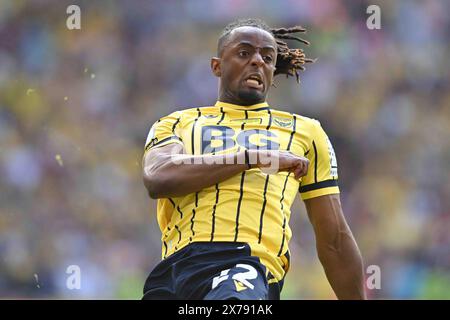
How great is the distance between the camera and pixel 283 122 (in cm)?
406

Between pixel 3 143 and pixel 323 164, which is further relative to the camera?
pixel 3 143

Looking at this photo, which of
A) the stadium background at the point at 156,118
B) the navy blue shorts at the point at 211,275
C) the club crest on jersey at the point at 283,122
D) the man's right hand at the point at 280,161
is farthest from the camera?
the stadium background at the point at 156,118

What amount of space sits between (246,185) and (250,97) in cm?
54

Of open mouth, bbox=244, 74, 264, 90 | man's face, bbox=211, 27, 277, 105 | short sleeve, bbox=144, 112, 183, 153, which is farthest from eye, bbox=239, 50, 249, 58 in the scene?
short sleeve, bbox=144, 112, 183, 153

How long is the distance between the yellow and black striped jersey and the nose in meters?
0.21

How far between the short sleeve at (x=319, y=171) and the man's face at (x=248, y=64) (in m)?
0.32

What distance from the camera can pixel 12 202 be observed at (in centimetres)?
900

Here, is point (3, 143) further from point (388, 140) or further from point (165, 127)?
point (165, 127)

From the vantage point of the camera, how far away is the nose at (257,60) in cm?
405

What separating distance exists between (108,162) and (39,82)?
134cm

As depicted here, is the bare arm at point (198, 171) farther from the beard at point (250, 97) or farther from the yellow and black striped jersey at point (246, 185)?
the beard at point (250, 97)

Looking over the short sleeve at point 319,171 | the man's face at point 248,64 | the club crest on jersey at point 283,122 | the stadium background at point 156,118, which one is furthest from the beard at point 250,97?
the stadium background at point 156,118

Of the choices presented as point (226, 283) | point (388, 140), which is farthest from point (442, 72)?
point (226, 283)
